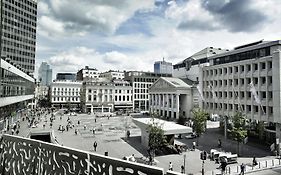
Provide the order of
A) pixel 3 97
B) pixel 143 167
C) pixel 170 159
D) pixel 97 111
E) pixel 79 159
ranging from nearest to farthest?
1. pixel 143 167
2. pixel 79 159
3. pixel 170 159
4. pixel 3 97
5. pixel 97 111

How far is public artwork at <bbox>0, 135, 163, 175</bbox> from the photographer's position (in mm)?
8909

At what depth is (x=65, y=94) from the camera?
125 m

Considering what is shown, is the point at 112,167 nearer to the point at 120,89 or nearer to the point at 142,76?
the point at 120,89

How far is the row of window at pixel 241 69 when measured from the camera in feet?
139

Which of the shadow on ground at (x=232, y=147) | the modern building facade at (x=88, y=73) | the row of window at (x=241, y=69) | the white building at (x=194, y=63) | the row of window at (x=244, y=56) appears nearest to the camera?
the shadow on ground at (x=232, y=147)

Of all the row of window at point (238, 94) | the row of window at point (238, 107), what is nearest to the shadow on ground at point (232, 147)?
the row of window at point (238, 107)

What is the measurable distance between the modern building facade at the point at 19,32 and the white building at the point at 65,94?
14728 mm

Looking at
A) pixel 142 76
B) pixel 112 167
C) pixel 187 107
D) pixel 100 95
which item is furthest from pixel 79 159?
pixel 142 76

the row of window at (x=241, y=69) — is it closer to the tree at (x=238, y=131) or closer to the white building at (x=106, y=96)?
the tree at (x=238, y=131)

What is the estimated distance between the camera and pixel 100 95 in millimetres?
111750

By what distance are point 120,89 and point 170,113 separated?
39.0 m

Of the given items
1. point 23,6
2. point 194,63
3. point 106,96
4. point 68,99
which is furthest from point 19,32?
point 194,63

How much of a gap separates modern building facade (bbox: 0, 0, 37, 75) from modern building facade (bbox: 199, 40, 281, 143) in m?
77.4

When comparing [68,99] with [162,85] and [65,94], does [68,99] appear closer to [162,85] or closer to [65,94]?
[65,94]
